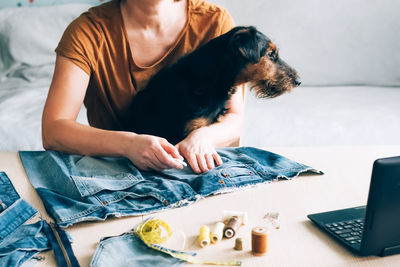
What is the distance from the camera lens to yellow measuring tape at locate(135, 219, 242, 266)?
0.64m

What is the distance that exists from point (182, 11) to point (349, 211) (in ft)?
2.91

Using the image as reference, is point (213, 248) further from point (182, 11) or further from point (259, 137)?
point (259, 137)

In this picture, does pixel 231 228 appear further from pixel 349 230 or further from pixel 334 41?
pixel 334 41

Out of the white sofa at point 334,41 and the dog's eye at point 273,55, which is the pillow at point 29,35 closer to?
the white sofa at point 334,41

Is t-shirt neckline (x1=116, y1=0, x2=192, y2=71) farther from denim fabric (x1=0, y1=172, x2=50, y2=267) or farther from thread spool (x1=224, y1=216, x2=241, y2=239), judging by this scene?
thread spool (x1=224, y1=216, x2=241, y2=239)

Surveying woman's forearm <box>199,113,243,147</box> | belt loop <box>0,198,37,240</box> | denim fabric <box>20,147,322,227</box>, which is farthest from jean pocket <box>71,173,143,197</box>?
woman's forearm <box>199,113,243,147</box>

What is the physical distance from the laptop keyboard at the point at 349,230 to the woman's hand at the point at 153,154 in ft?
1.19

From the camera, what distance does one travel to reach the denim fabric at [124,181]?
0.81 metres

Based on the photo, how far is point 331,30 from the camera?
2.46 metres

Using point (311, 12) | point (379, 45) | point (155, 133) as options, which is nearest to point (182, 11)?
point (155, 133)

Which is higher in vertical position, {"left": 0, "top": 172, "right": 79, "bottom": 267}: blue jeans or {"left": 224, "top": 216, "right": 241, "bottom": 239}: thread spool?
{"left": 0, "top": 172, "right": 79, "bottom": 267}: blue jeans

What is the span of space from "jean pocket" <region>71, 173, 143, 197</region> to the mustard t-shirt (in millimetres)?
461

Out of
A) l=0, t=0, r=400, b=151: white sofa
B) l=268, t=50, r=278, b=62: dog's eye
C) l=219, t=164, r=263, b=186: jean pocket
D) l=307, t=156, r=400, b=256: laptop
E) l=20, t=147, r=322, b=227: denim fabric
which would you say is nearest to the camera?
l=307, t=156, r=400, b=256: laptop

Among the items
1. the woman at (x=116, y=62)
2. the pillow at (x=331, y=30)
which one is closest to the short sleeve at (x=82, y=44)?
the woman at (x=116, y=62)
